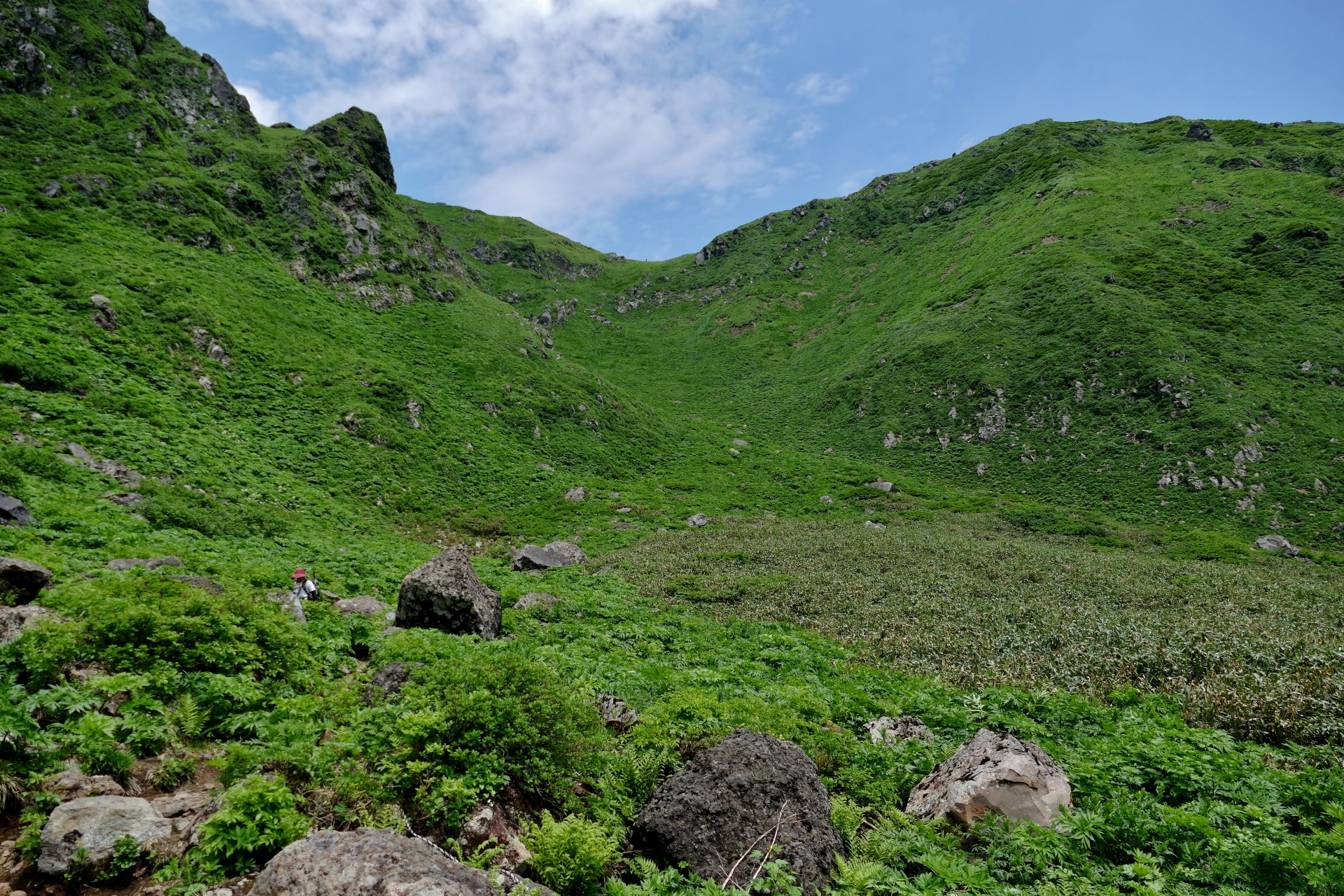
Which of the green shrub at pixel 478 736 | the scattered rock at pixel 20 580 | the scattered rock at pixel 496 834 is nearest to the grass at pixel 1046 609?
the green shrub at pixel 478 736

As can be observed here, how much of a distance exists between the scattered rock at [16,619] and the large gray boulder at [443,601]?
21.0 feet

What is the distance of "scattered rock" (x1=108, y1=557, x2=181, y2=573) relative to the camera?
11.4 meters

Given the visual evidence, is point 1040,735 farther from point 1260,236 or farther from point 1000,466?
point 1260,236

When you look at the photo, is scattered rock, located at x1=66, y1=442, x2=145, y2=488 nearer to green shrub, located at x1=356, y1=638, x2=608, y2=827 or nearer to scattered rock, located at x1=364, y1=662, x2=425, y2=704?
scattered rock, located at x1=364, y1=662, x2=425, y2=704

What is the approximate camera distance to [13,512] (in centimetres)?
1233

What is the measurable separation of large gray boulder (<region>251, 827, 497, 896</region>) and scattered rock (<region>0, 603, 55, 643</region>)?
6.14m

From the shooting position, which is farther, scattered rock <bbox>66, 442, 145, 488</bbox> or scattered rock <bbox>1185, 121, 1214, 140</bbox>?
scattered rock <bbox>1185, 121, 1214, 140</bbox>

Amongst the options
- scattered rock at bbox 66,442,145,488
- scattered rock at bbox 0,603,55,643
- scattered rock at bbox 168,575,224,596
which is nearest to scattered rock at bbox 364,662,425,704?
scattered rock at bbox 168,575,224,596

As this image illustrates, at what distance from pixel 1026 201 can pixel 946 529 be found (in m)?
71.7

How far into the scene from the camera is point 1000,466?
162 ft

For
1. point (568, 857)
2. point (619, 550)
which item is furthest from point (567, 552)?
point (568, 857)

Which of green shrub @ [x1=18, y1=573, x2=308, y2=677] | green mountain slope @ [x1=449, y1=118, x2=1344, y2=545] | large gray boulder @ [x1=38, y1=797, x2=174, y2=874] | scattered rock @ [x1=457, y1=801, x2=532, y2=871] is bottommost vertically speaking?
scattered rock @ [x1=457, y1=801, x2=532, y2=871]

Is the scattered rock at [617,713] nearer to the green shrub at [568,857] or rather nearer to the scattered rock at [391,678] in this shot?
the scattered rock at [391,678]

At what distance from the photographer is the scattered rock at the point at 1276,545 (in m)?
32.8
